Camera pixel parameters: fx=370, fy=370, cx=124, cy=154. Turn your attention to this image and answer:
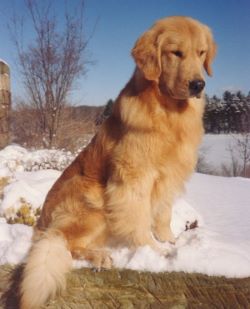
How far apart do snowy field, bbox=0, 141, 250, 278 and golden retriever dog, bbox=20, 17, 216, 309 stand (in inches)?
9.8

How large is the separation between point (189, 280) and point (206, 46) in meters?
2.09

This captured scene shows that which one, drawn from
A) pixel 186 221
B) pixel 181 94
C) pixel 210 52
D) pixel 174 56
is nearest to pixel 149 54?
pixel 174 56

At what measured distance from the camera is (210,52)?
3646mm

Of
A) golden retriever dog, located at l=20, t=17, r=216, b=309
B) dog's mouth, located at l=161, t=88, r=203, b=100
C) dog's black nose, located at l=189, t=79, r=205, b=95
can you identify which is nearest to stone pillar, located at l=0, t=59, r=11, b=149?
golden retriever dog, located at l=20, t=17, r=216, b=309

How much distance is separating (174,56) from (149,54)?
22 cm

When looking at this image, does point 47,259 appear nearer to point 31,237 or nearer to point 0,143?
point 31,237

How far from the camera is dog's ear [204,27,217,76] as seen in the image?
3.61 metres

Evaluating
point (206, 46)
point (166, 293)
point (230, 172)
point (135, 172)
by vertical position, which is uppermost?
point (206, 46)

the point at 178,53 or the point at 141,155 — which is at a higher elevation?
the point at 178,53

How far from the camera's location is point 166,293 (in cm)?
293

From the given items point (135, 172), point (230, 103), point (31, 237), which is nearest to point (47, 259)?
point (31, 237)

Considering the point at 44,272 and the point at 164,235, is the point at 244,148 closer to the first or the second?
the point at 164,235

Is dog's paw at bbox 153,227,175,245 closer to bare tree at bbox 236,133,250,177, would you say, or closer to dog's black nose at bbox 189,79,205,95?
dog's black nose at bbox 189,79,205,95

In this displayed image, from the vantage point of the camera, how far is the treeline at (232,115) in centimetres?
1459
